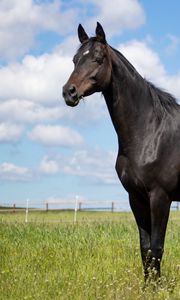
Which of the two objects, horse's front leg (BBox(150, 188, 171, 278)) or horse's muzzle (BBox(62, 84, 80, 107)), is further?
horse's front leg (BBox(150, 188, 171, 278))

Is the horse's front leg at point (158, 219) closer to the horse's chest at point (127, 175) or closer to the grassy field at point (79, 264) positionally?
the horse's chest at point (127, 175)

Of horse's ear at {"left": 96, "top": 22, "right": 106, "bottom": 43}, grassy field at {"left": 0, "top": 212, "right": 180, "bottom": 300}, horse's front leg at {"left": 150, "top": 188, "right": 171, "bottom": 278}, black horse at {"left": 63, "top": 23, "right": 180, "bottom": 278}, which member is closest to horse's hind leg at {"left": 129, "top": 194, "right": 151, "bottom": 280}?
black horse at {"left": 63, "top": 23, "right": 180, "bottom": 278}

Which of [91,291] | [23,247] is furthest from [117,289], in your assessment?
[23,247]

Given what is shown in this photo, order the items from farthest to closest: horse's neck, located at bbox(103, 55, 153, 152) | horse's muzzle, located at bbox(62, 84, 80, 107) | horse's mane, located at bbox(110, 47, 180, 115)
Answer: horse's mane, located at bbox(110, 47, 180, 115), horse's neck, located at bbox(103, 55, 153, 152), horse's muzzle, located at bbox(62, 84, 80, 107)

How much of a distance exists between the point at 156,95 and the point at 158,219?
165 centimetres

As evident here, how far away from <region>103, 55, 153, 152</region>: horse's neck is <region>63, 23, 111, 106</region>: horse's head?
17 centimetres

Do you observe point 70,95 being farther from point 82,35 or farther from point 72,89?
point 82,35

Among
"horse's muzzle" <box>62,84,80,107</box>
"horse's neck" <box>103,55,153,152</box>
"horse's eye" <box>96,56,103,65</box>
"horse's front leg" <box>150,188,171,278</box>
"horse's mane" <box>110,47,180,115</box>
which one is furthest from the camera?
"horse's mane" <box>110,47,180,115</box>

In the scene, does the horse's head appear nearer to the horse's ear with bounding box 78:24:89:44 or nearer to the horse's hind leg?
the horse's ear with bounding box 78:24:89:44

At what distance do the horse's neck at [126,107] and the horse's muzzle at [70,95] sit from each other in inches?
25.1

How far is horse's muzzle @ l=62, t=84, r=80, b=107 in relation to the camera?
5961 millimetres

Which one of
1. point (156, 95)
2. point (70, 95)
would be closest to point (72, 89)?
point (70, 95)

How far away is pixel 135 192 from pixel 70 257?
2.68 meters

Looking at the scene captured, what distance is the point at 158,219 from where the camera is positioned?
626cm
